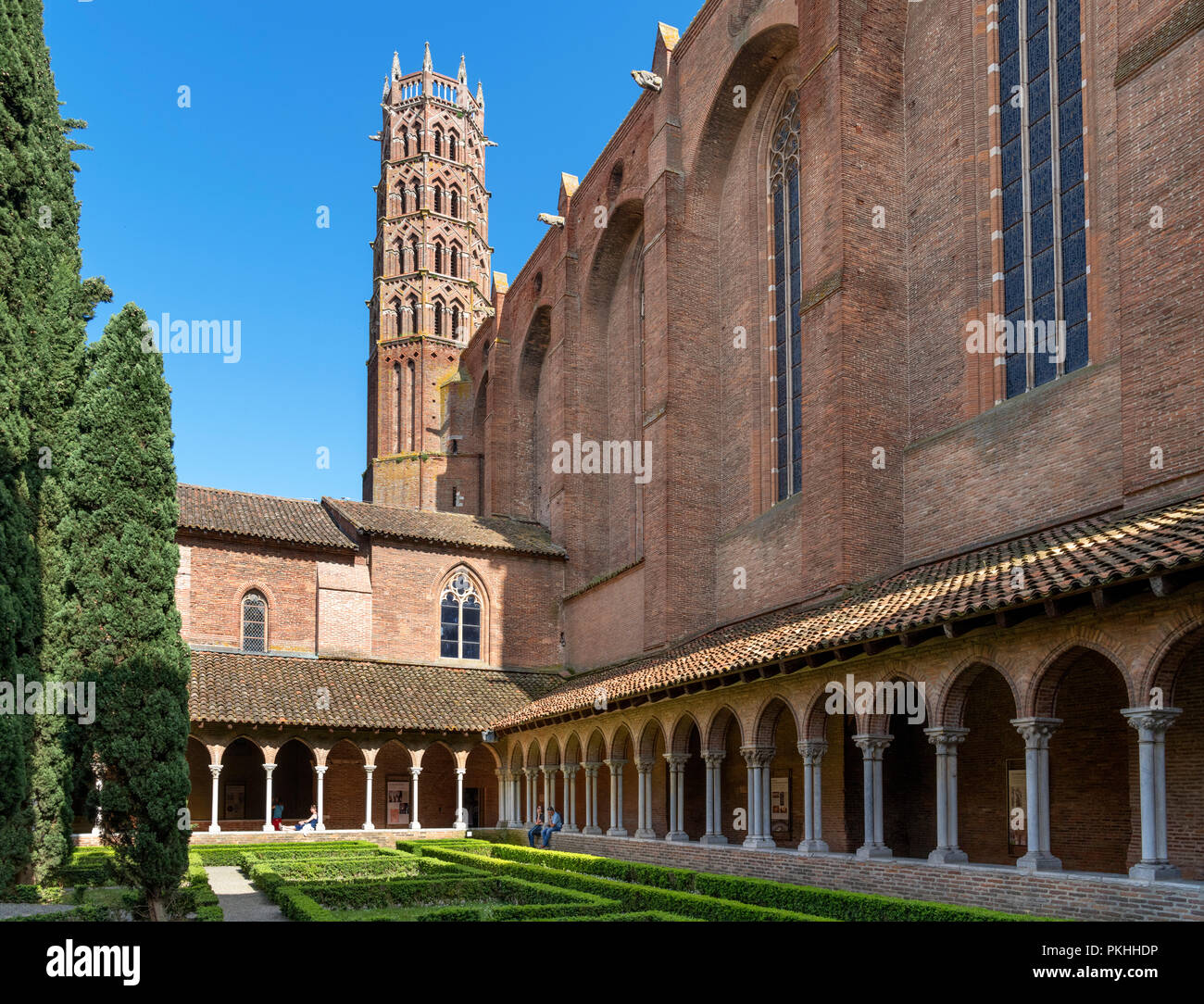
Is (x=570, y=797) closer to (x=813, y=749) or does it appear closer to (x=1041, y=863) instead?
(x=813, y=749)

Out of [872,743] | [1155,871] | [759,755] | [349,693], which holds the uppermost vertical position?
[872,743]

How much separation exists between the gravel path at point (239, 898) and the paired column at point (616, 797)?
8.00 meters

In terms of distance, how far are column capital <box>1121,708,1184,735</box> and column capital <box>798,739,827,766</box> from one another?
6332 millimetres

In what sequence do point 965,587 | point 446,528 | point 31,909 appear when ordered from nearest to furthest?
point 31,909, point 965,587, point 446,528

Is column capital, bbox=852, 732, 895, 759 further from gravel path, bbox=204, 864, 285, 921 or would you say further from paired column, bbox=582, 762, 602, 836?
paired column, bbox=582, 762, 602, 836

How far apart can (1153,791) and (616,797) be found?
15.6 metres

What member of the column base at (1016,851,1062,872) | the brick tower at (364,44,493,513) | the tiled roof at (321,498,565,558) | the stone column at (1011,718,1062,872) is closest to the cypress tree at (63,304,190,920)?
the column base at (1016,851,1062,872)

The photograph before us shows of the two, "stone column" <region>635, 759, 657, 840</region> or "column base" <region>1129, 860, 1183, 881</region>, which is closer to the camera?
"column base" <region>1129, 860, 1183, 881</region>

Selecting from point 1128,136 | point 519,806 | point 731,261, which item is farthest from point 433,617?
point 1128,136

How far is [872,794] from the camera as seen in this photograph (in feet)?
53.7

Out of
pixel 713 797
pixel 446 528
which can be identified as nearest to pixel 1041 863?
pixel 713 797

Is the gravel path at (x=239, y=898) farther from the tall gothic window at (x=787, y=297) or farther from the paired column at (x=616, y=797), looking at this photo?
the tall gothic window at (x=787, y=297)

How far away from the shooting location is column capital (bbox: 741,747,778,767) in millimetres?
19672

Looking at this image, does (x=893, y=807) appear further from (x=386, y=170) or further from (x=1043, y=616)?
(x=386, y=170)
